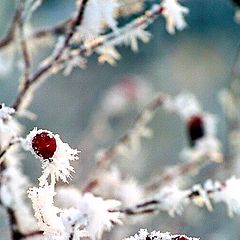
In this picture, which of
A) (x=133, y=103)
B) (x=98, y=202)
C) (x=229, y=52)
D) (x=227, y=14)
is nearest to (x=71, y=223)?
(x=98, y=202)

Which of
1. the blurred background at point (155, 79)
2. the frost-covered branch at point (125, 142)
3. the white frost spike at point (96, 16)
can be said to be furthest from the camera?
the blurred background at point (155, 79)

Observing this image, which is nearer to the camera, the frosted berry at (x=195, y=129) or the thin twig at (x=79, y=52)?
the thin twig at (x=79, y=52)

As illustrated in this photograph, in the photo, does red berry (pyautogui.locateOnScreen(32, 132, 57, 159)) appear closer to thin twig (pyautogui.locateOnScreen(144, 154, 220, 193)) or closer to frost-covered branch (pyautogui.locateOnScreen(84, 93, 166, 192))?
frost-covered branch (pyautogui.locateOnScreen(84, 93, 166, 192))

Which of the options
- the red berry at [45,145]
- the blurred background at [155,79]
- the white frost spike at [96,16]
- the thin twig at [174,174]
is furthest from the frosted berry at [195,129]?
the blurred background at [155,79]

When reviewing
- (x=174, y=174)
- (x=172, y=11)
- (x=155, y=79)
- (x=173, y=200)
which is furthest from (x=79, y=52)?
(x=155, y=79)

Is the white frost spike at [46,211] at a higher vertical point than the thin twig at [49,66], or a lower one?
lower

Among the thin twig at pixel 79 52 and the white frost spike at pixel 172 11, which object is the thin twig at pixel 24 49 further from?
the white frost spike at pixel 172 11

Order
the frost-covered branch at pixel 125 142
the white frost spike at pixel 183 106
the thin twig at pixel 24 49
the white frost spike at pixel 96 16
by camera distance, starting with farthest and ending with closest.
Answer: the white frost spike at pixel 183 106 < the frost-covered branch at pixel 125 142 < the thin twig at pixel 24 49 < the white frost spike at pixel 96 16

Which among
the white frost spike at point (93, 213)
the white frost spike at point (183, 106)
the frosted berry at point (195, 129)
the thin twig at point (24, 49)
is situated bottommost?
the white frost spike at point (93, 213)

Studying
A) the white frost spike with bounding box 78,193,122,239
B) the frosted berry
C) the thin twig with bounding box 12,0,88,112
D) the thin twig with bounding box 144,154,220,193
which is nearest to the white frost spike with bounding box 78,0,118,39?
the thin twig with bounding box 12,0,88,112
